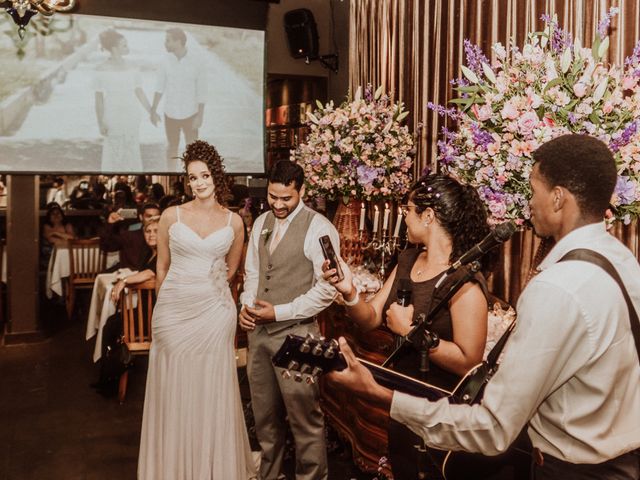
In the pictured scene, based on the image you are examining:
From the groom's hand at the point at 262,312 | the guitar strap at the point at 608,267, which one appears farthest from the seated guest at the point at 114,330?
the guitar strap at the point at 608,267

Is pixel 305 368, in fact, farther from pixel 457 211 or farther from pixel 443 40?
pixel 443 40

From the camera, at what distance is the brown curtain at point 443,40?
8.97ft

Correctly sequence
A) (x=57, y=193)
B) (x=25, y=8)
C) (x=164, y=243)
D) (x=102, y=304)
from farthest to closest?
(x=57, y=193)
(x=25, y=8)
(x=102, y=304)
(x=164, y=243)

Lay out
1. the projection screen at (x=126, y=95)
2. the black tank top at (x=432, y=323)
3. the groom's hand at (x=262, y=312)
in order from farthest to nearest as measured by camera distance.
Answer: the projection screen at (x=126, y=95) < the groom's hand at (x=262, y=312) < the black tank top at (x=432, y=323)

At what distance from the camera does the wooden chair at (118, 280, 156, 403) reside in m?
4.30

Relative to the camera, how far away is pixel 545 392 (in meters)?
1.32

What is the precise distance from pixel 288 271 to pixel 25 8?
3.74 m

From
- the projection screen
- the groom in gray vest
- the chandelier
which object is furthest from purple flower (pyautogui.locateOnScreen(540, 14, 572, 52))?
the chandelier

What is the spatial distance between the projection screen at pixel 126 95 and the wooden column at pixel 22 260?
469mm

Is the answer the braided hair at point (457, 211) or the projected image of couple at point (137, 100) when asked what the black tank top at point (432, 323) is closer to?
the braided hair at point (457, 211)

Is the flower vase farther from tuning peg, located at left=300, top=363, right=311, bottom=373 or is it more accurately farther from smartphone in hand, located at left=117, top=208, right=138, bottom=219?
smartphone in hand, located at left=117, top=208, right=138, bottom=219

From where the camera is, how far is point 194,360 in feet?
9.90

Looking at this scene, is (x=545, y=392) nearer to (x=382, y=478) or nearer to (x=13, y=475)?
(x=382, y=478)

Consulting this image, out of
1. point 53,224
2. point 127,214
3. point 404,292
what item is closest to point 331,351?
point 404,292
